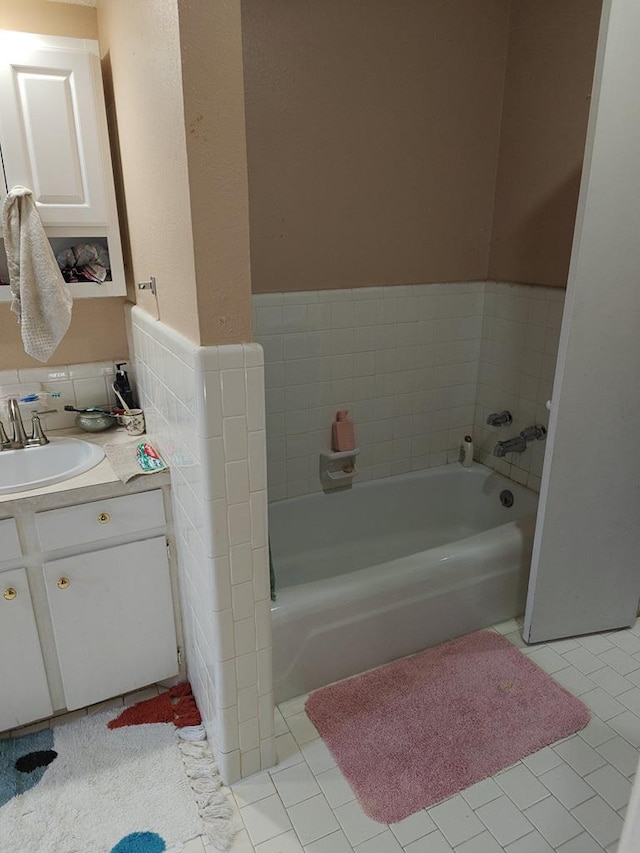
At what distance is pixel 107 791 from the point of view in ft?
5.24

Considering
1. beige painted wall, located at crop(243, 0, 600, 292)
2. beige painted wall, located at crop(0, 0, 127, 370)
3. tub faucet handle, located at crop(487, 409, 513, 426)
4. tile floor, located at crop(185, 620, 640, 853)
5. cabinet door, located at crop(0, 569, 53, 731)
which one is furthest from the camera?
tub faucet handle, located at crop(487, 409, 513, 426)

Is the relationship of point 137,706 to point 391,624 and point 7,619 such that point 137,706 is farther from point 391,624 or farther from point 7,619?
point 391,624

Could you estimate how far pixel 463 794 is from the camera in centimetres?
159

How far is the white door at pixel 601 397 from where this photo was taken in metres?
1.65

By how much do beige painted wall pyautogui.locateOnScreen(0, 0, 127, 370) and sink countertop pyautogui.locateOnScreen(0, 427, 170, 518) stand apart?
1.66 feet

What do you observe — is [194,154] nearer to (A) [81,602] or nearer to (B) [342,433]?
(A) [81,602]

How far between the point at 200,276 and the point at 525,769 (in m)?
1.60

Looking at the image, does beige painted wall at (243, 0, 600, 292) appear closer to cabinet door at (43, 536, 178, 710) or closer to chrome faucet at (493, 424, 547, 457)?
chrome faucet at (493, 424, 547, 457)

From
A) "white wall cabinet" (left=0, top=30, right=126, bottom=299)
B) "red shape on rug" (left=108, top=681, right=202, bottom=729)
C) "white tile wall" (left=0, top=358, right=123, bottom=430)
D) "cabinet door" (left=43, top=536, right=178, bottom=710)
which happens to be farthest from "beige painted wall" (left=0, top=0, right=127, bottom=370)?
"red shape on rug" (left=108, top=681, right=202, bottom=729)

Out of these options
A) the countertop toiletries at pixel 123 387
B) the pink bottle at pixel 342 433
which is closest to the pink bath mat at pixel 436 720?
the pink bottle at pixel 342 433

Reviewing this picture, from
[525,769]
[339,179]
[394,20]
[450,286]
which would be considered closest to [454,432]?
[450,286]

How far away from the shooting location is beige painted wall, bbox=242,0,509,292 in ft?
6.84

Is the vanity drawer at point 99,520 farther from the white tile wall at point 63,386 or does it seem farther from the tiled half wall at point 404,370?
the tiled half wall at point 404,370

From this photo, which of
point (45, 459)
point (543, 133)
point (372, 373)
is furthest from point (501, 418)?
point (45, 459)
